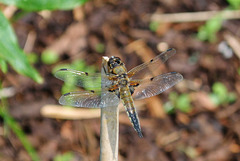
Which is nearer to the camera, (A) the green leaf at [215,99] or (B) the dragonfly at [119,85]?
(B) the dragonfly at [119,85]

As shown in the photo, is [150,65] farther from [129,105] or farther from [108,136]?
[108,136]

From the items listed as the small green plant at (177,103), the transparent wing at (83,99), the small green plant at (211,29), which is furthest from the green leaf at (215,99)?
the transparent wing at (83,99)

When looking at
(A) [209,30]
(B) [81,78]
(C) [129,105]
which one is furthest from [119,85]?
(A) [209,30]

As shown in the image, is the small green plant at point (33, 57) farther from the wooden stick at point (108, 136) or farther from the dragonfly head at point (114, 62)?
the wooden stick at point (108, 136)

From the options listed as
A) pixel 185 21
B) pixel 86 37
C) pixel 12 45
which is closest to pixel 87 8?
pixel 86 37

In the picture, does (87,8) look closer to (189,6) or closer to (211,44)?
(189,6)
